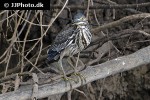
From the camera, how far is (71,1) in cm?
358

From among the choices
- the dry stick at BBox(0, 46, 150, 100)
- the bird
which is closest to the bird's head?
the bird

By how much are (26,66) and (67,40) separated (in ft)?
2.84

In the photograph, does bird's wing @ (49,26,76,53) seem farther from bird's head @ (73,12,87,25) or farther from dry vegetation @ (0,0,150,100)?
dry vegetation @ (0,0,150,100)

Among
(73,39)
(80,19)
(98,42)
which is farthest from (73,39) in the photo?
(98,42)

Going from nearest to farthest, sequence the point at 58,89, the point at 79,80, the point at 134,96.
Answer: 1. the point at 58,89
2. the point at 79,80
3. the point at 134,96

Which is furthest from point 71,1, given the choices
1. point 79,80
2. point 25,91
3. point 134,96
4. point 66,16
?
point 25,91

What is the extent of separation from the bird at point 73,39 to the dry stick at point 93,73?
5.7 inches

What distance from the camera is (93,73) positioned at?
2.40m

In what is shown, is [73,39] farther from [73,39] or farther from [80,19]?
[80,19]

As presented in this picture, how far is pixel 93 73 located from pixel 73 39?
0.25 metres

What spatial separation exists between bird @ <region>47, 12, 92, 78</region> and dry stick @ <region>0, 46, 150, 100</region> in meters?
0.15

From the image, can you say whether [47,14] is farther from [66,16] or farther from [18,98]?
[18,98]

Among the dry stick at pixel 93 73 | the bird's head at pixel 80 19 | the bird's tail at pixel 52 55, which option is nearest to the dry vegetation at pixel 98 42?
the dry stick at pixel 93 73

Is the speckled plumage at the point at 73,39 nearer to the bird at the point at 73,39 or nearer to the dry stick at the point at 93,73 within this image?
the bird at the point at 73,39
